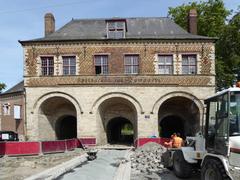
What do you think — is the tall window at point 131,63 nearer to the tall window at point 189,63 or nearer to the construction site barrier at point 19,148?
the tall window at point 189,63

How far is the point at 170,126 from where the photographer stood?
→ 3562 centimetres

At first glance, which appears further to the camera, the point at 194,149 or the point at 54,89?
the point at 54,89

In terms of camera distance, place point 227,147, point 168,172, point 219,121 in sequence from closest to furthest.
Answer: point 227,147
point 219,121
point 168,172

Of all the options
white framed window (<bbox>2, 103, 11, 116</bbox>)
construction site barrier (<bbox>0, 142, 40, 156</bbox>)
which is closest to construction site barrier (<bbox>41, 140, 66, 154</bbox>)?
construction site barrier (<bbox>0, 142, 40, 156</bbox>)

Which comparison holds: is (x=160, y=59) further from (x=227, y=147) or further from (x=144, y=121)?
(x=227, y=147)

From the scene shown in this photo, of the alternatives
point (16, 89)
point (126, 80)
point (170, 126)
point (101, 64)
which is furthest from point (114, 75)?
point (16, 89)

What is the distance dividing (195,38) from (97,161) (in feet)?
50.9

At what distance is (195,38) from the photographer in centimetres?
2933

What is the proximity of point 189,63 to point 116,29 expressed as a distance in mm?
6518

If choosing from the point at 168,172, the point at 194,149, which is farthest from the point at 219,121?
the point at 168,172

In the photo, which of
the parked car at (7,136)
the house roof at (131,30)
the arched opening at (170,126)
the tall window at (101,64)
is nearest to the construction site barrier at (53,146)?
the parked car at (7,136)

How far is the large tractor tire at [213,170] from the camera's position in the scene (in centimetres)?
827

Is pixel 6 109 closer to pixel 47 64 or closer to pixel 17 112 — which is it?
pixel 17 112

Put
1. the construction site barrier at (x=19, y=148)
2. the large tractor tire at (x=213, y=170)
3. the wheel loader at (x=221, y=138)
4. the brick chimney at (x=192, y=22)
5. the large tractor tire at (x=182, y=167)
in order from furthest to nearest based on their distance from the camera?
the brick chimney at (x=192, y=22) → the construction site barrier at (x=19, y=148) → the large tractor tire at (x=182, y=167) → the large tractor tire at (x=213, y=170) → the wheel loader at (x=221, y=138)
